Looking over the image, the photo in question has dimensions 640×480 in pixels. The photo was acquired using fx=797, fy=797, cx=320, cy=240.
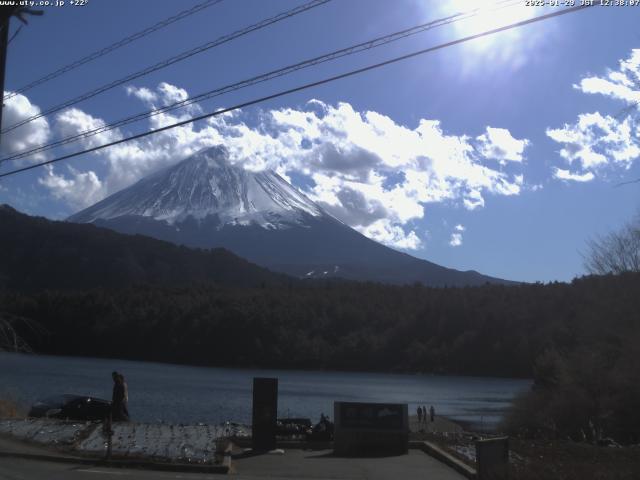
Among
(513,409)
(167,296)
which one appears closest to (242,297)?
(167,296)

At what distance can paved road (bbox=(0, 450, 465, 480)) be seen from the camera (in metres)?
13.0

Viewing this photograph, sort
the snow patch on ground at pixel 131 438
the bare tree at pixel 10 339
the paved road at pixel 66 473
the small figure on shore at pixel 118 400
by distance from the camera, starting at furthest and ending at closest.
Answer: the bare tree at pixel 10 339
the small figure on shore at pixel 118 400
the snow patch on ground at pixel 131 438
the paved road at pixel 66 473

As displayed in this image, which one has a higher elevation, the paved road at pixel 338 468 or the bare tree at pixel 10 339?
the bare tree at pixel 10 339

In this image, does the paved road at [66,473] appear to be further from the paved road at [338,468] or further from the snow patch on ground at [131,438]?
the paved road at [338,468]

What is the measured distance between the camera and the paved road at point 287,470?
13.0 meters

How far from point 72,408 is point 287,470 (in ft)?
34.8

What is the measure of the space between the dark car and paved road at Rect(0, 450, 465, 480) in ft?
27.9

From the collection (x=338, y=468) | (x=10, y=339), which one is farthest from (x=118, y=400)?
(x=338, y=468)

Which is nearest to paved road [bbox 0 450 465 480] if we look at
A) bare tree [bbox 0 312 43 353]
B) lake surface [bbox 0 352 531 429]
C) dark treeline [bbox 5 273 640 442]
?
bare tree [bbox 0 312 43 353]

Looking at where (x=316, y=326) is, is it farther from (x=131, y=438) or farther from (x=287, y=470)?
(x=287, y=470)

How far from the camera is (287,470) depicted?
14.5 meters

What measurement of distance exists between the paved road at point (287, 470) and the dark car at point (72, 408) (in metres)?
8.50

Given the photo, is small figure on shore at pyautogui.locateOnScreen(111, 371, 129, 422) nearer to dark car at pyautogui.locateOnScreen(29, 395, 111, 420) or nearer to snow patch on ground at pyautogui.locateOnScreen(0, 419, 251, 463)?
snow patch on ground at pyautogui.locateOnScreen(0, 419, 251, 463)

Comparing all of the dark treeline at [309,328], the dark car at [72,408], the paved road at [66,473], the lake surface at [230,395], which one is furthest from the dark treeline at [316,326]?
the paved road at [66,473]
